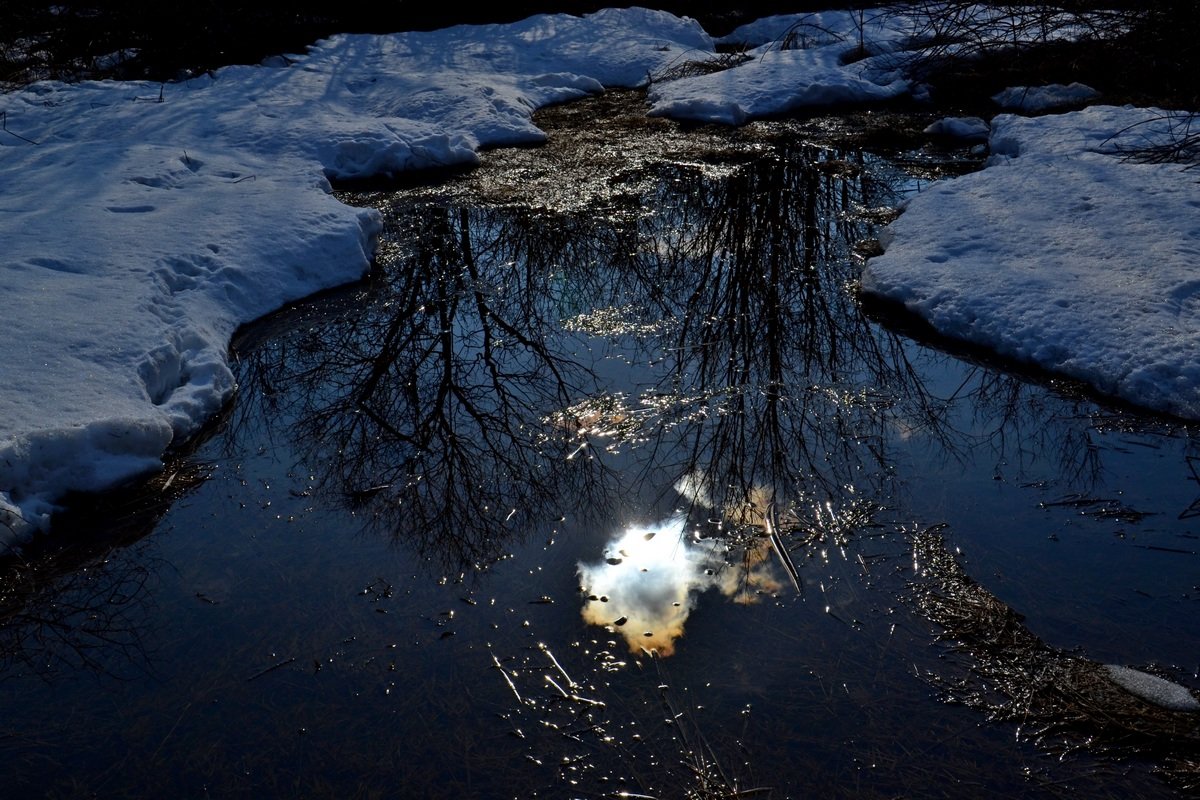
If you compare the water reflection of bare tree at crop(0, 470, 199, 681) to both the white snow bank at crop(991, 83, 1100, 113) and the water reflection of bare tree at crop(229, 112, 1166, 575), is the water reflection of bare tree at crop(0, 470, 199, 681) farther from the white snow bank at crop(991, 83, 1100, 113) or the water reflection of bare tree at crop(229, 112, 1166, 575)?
the white snow bank at crop(991, 83, 1100, 113)

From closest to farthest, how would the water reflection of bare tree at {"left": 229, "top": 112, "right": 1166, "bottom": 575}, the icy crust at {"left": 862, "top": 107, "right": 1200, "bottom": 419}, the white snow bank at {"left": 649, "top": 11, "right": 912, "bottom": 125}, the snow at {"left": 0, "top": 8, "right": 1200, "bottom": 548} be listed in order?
the water reflection of bare tree at {"left": 229, "top": 112, "right": 1166, "bottom": 575} < the snow at {"left": 0, "top": 8, "right": 1200, "bottom": 548} < the icy crust at {"left": 862, "top": 107, "right": 1200, "bottom": 419} < the white snow bank at {"left": 649, "top": 11, "right": 912, "bottom": 125}

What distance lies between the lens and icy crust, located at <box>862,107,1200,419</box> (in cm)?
586

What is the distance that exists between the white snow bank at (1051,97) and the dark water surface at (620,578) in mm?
6770

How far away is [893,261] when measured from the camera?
24.8 ft

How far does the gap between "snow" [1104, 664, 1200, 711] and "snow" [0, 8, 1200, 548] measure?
238cm

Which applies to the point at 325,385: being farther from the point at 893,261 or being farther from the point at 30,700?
the point at 893,261

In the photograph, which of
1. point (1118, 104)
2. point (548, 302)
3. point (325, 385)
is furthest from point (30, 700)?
point (1118, 104)

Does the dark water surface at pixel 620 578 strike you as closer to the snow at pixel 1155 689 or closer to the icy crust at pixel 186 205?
the snow at pixel 1155 689

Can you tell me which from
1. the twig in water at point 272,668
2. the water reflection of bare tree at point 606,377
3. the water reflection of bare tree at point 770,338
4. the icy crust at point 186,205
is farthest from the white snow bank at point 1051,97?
the twig in water at point 272,668

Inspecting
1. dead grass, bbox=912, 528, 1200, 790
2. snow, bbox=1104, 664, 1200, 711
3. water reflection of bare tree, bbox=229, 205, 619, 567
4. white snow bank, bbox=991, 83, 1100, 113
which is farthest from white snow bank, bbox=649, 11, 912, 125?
snow, bbox=1104, 664, 1200, 711

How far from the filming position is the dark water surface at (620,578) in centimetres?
347

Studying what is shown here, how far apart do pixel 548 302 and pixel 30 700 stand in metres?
4.60

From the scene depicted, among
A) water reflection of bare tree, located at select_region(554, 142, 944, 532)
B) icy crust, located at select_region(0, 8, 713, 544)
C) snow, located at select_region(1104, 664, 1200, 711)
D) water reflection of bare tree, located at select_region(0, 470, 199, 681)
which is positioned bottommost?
snow, located at select_region(1104, 664, 1200, 711)

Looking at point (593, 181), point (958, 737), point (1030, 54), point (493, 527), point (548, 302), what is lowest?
point (958, 737)
